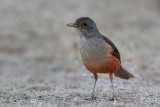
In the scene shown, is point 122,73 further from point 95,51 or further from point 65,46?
point 65,46

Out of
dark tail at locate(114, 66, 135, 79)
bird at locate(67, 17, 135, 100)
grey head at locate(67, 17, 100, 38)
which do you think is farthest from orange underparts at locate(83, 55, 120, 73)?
dark tail at locate(114, 66, 135, 79)

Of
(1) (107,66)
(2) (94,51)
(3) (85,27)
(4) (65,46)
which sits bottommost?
(1) (107,66)

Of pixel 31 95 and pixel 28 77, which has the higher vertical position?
pixel 28 77

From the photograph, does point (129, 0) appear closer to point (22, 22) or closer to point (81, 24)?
point (22, 22)

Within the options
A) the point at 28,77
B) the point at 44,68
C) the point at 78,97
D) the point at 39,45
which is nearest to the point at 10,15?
the point at 39,45

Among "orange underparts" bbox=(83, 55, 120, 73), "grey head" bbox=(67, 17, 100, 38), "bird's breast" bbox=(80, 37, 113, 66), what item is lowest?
"orange underparts" bbox=(83, 55, 120, 73)

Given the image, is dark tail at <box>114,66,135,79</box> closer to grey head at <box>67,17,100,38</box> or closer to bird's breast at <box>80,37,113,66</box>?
bird's breast at <box>80,37,113,66</box>

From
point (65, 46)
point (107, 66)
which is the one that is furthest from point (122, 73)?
point (65, 46)
